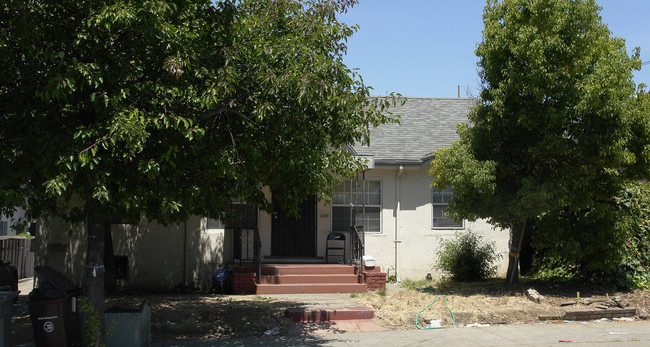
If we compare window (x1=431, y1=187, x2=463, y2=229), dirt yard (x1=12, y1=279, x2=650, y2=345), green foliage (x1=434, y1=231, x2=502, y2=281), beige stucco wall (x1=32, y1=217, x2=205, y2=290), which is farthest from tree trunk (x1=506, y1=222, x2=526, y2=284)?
beige stucco wall (x1=32, y1=217, x2=205, y2=290)

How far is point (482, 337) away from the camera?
869cm

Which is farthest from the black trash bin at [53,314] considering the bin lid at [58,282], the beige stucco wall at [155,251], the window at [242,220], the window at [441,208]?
the window at [441,208]

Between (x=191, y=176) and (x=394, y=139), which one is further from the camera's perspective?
(x=394, y=139)

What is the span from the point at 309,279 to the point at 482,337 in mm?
4899

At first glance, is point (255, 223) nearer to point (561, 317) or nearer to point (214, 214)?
point (214, 214)

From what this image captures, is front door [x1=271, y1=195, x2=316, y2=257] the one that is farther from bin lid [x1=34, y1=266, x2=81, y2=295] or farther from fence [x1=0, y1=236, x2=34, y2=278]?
fence [x1=0, y1=236, x2=34, y2=278]

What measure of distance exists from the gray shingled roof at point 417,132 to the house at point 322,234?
5 cm

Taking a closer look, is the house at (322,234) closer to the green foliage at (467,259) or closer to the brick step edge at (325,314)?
the green foliage at (467,259)

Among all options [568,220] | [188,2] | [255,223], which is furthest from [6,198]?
[568,220]

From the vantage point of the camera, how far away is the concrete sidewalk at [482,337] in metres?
8.37

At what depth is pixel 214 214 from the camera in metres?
8.64

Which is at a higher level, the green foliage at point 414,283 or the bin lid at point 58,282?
the bin lid at point 58,282

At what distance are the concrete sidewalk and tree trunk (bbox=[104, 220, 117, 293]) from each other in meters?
4.47

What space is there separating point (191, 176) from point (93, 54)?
1.83 meters
